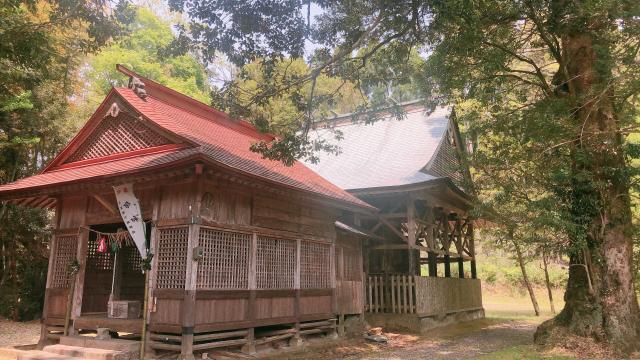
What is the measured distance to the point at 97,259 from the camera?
41.5ft

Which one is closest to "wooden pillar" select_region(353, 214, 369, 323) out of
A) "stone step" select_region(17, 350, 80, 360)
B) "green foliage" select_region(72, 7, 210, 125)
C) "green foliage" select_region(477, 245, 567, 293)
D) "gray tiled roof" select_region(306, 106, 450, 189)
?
"gray tiled roof" select_region(306, 106, 450, 189)

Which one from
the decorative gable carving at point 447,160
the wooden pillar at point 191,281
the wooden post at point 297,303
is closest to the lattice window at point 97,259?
the wooden pillar at point 191,281

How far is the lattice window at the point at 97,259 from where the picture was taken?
12070mm

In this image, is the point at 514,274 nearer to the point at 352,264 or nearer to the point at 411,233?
the point at 411,233

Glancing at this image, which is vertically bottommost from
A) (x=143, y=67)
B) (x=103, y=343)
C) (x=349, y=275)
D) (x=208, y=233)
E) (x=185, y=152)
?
(x=103, y=343)

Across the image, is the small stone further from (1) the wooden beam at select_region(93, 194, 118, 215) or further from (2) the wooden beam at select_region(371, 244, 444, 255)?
(1) the wooden beam at select_region(93, 194, 118, 215)

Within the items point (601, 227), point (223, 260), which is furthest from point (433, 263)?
point (223, 260)

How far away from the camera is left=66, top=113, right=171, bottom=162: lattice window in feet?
35.2

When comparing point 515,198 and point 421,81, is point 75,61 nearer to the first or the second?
point 421,81

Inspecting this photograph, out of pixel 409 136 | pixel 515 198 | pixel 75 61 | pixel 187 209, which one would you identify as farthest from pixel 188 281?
pixel 75 61

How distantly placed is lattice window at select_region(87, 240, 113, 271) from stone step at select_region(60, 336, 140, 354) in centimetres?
253

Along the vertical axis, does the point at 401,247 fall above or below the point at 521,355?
above

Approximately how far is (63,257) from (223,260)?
4396mm

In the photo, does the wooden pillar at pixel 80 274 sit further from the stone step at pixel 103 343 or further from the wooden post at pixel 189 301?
the wooden post at pixel 189 301
